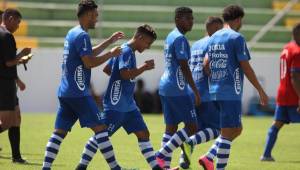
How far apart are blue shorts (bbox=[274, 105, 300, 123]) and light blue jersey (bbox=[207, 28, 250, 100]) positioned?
3736 mm

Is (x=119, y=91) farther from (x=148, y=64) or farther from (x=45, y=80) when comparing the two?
(x=45, y=80)

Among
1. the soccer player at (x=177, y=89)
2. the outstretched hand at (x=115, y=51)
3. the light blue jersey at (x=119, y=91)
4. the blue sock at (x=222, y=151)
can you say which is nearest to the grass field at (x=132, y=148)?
the soccer player at (x=177, y=89)

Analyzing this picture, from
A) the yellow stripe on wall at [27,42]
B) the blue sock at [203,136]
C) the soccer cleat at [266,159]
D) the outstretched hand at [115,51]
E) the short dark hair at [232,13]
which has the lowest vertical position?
the yellow stripe on wall at [27,42]

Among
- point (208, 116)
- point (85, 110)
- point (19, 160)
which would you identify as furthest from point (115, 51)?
point (19, 160)

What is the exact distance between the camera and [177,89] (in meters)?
11.9

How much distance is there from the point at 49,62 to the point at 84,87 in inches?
634

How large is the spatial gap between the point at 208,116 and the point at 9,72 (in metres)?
3.08

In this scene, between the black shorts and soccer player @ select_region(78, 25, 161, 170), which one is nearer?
soccer player @ select_region(78, 25, 161, 170)

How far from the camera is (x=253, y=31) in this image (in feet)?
99.5

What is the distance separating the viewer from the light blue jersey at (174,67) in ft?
38.3

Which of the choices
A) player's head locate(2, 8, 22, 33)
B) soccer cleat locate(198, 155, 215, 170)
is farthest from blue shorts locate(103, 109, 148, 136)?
player's head locate(2, 8, 22, 33)

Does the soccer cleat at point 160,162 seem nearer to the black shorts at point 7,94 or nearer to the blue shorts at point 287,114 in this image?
the black shorts at point 7,94

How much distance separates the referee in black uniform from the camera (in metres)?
12.5

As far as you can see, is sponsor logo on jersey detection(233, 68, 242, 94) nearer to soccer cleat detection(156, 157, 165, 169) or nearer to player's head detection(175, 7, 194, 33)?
player's head detection(175, 7, 194, 33)
